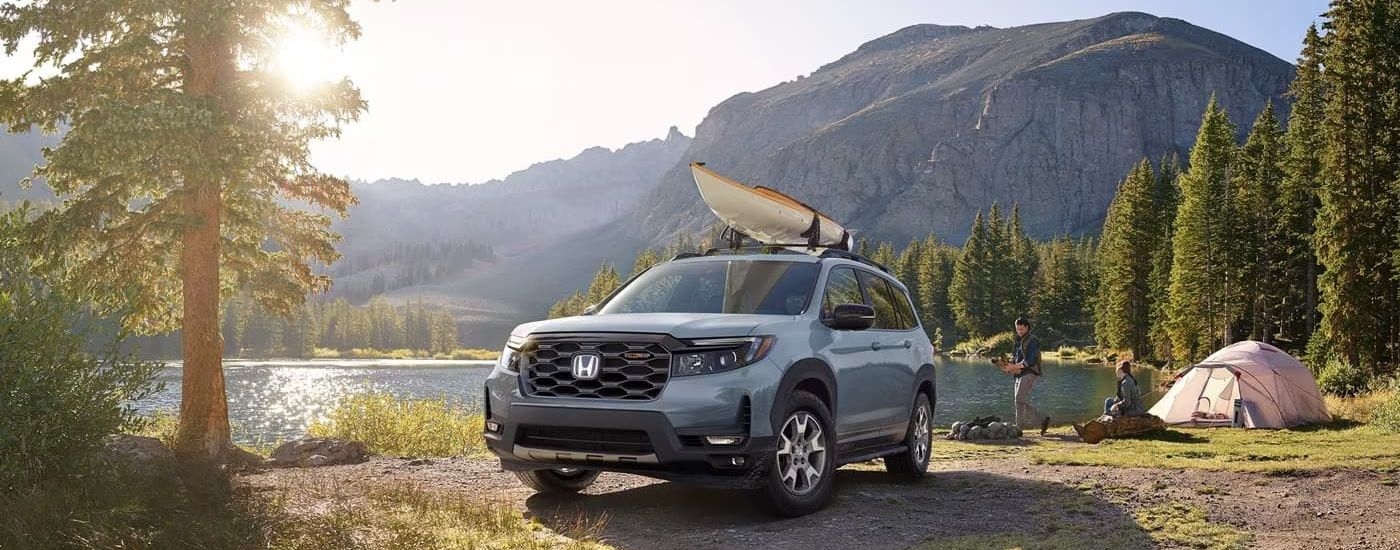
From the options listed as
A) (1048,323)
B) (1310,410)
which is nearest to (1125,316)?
(1048,323)

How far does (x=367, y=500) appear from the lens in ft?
27.6

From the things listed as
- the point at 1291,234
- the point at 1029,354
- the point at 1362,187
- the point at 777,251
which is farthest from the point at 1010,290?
the point at 777,251

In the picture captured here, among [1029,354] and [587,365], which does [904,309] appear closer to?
[587,365]

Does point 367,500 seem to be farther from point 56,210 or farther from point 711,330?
point 56,210

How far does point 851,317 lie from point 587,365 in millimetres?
2243

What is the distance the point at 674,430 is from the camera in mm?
7137

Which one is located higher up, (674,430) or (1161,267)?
(1161,267)

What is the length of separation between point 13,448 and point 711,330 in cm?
473

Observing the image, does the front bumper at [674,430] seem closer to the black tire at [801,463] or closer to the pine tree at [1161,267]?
the black tire at [801,463]

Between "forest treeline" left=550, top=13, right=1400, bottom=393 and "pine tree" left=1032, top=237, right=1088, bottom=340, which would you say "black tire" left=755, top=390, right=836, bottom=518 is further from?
"pine tree" left=1032, top=237, right=1088, bottom=340

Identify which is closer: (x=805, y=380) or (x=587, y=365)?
(x=587, y=365)

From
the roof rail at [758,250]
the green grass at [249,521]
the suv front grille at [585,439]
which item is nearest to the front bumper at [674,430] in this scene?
the suv front grille at [585,439]

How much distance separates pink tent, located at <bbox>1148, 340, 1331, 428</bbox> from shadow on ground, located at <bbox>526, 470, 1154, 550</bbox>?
44.2 ft

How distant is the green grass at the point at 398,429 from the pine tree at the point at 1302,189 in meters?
35.0
